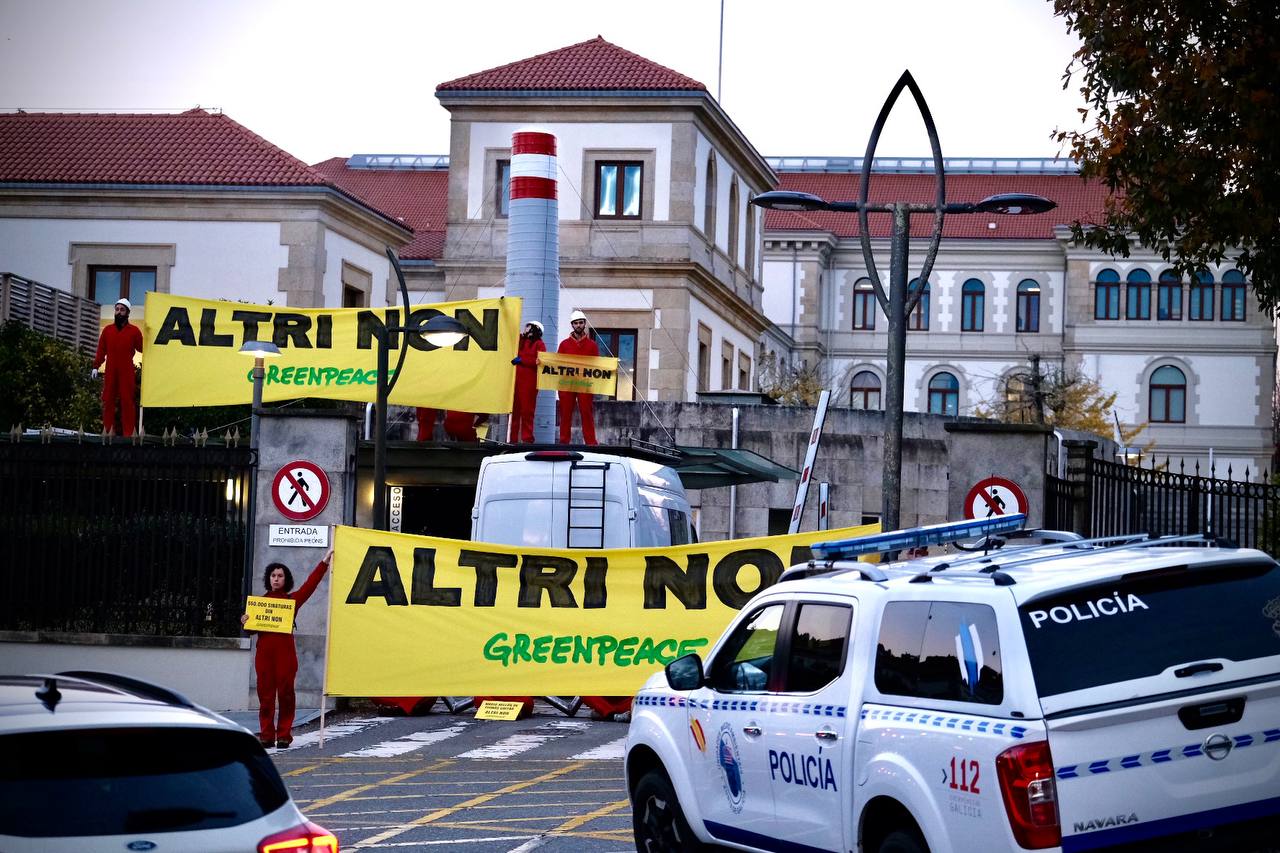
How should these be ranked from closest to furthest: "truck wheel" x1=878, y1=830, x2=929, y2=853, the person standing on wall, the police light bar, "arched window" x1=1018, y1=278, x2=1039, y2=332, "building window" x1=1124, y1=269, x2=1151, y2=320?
"truck wheel" x1=878, y1=830, x2=929, y2=853 → the police light bar → the person standing on wall → "building window" x1=1124, y1=269, x2=1151, y2=320 → "arched window" x1=1018, y1=278, x2=1039, y2=332

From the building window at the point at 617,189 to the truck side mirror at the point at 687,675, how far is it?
39.1 m

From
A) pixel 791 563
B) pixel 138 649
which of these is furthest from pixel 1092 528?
pixel 138 649

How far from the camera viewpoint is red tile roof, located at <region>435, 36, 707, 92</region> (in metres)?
48.2

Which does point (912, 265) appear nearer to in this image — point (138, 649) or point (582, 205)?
point (582, 205)

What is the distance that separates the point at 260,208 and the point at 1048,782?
140ft

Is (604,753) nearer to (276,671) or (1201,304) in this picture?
(276,671)

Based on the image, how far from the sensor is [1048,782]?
698 centimetres

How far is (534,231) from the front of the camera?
116ft

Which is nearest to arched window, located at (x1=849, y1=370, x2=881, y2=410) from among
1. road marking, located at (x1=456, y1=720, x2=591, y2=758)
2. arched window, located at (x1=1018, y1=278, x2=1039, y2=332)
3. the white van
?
arched window, located at (x1=1018, y1=278, x2=1039, y2=332)

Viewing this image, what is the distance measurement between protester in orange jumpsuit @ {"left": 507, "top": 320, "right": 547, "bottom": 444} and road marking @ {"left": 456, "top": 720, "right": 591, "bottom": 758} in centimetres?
774

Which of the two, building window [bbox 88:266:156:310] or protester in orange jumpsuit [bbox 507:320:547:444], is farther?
building window [bbox 88:266:156:310]

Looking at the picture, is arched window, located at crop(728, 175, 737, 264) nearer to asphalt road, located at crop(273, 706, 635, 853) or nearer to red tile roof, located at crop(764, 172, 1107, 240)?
red tile roof, located at crop(764, 172, 1107, 240)

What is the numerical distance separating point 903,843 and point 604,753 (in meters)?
9.43

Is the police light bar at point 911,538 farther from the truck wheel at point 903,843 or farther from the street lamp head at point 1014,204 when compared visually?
the street lamp head at point 1014,204
